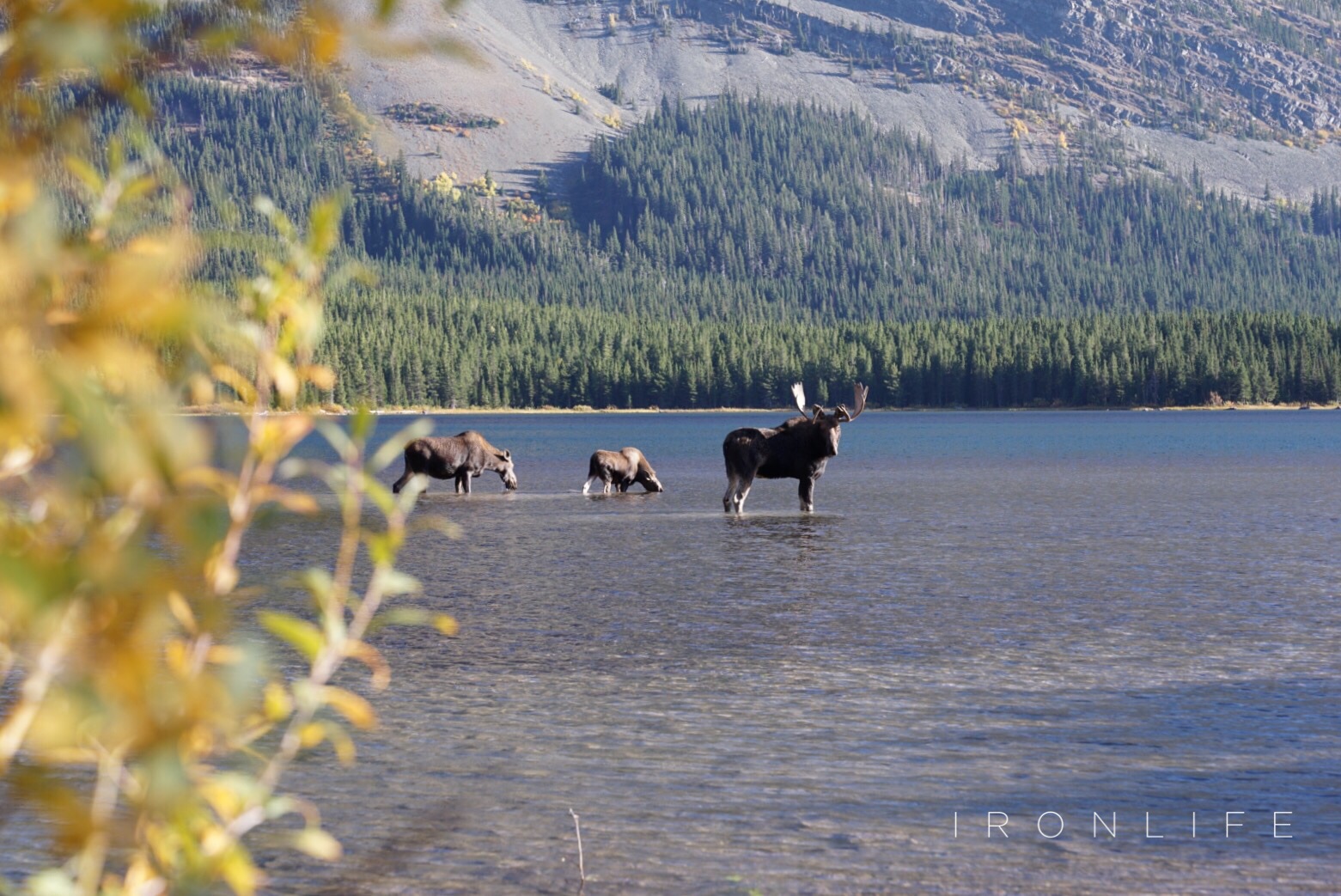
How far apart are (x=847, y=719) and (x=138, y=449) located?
1212cm

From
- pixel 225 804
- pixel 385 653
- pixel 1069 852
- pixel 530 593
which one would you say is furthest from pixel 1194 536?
pixel 225 804

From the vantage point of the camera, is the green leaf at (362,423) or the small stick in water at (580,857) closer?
the green leaf at (362,423)

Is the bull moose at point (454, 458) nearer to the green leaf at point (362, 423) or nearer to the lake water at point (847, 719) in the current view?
the lake water at point (847, 719)

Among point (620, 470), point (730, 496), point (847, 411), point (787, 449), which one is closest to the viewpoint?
point (787, 449)

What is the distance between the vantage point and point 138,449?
1385mm

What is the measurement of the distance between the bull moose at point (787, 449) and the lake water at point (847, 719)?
15.6ft

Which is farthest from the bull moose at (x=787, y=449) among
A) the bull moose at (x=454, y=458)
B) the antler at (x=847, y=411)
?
the bull moose at (x=454, y=458)

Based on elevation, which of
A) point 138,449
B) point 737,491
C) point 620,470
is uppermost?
point 138,449

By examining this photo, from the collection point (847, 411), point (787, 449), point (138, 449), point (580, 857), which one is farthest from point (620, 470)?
point (138, 449)

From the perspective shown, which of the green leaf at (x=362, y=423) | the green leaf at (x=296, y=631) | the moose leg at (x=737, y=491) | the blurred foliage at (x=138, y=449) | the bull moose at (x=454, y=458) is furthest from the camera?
the bull moose at (x=454, y=458)

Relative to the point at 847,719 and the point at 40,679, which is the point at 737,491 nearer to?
the point at 847,719

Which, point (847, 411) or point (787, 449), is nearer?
point (787, 449)

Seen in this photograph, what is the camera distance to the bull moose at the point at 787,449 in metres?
36.7

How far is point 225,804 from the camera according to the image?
2422 millimetres
